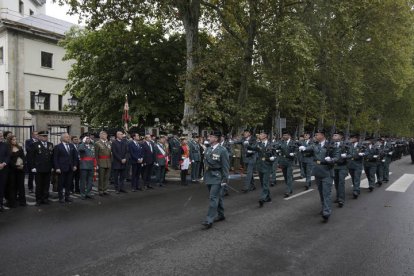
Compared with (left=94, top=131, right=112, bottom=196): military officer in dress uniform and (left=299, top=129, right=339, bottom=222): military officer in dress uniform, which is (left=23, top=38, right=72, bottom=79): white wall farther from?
(left=299, top=129, right=339, bottom=222): military officer in dress uniform

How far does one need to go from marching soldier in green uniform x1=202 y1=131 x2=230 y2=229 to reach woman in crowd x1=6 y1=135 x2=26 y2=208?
5.20 meters

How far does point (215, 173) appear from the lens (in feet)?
27.2

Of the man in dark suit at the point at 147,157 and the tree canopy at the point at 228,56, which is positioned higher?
the tree canopy at the point at 228,56

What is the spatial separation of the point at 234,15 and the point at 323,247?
17.0 meters

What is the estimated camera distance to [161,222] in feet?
28.1

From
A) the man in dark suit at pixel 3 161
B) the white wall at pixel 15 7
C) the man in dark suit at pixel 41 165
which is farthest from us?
the white wall at pixel 15 7

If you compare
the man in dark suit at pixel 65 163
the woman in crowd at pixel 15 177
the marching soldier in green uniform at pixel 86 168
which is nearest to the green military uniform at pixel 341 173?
the marching soldier in green uniform at pixel 86 168

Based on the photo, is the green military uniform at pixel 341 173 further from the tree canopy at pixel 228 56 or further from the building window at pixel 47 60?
the building window at pixel 47 60

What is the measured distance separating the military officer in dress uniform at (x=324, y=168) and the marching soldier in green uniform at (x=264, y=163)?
1.64 meters

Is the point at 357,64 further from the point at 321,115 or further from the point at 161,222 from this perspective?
the point at 161,222

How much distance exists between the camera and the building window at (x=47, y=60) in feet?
126

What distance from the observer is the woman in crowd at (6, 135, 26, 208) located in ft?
33.6

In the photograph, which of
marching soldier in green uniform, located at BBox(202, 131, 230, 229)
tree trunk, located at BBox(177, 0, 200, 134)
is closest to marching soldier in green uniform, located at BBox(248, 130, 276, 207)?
marching soldier in green uniform, located at BBox(202, 131, 230, 229)

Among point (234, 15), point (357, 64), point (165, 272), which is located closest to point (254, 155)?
point (165, 272)
